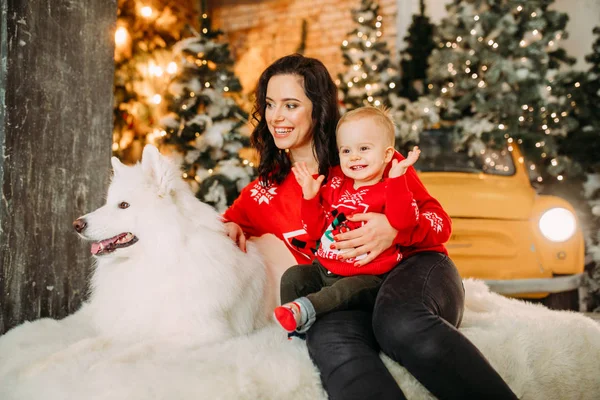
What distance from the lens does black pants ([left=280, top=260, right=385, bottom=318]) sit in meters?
1.50

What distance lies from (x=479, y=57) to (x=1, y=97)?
165 inches

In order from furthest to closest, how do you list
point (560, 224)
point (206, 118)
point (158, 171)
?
point (206, 118), point (560, 224), point (158, 171)

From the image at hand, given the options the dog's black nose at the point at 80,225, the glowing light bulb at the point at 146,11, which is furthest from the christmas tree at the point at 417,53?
the dog's black nose at the point at 80,225

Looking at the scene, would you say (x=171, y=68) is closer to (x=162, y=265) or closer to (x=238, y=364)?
(x=162, y=265)

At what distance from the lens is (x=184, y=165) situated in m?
4.70

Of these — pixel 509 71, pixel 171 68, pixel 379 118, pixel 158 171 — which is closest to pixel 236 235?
pixel 158 171

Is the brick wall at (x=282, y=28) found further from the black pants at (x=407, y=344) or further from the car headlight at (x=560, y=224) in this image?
the black pants at (x=407, y=344)

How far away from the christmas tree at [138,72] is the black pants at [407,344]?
170 inches

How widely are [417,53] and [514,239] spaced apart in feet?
9.55

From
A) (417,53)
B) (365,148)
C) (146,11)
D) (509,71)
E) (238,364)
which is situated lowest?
(238,364)

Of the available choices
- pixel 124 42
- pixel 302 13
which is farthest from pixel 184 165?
pixel 302 13

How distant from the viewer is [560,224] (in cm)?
308

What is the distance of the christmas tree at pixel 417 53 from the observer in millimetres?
5293

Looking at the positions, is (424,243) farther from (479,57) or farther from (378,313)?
(479,57)
